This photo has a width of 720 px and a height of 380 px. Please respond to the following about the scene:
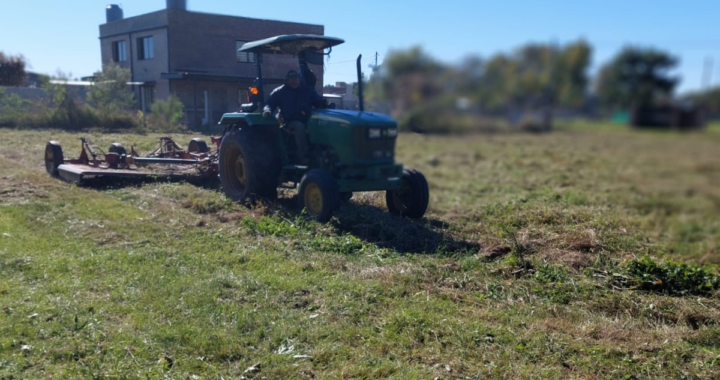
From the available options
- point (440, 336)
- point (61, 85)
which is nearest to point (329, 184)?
point (440, 336)

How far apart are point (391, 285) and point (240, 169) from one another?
15.0ft

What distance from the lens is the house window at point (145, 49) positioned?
2509cm

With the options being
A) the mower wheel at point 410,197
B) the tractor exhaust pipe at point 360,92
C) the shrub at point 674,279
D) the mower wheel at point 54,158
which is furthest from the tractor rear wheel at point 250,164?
the shrub at point 674,279

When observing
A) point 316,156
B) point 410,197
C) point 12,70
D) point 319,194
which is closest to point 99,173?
point 316,156

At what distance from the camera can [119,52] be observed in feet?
91.9

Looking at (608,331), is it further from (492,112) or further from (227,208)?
(227,208)

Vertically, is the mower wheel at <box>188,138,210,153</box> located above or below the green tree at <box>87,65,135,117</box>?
below

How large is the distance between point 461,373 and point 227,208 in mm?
5322

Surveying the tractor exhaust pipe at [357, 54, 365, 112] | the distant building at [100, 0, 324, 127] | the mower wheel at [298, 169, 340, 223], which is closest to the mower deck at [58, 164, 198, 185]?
the distant building at [100, 0, 324, 127]

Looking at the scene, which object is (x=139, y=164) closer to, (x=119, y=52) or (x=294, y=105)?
(x=294, y=105)

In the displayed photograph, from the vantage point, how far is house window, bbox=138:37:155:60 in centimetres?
2509

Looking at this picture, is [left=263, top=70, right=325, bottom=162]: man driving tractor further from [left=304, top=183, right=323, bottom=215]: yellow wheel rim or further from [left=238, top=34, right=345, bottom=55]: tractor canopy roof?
[left=304, top=183, right=323, bottom=215]: yellow wheel rim

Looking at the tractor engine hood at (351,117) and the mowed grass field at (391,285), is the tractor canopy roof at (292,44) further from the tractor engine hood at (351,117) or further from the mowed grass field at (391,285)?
the mowed grass field at (391,285)

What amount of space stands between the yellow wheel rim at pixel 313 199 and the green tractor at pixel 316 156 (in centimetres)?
1
